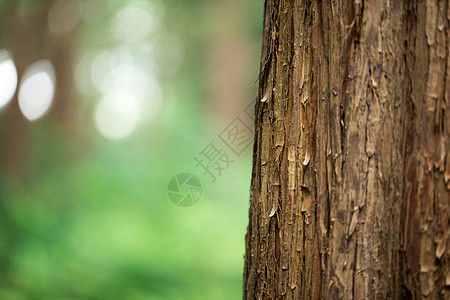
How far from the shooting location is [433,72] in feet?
3.69

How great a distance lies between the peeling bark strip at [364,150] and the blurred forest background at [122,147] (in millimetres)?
273

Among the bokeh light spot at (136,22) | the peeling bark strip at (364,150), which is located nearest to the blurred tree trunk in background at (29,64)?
the bokeh light spot at (136,22)

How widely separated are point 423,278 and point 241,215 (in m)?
6.34

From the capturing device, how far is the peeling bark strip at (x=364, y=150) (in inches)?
44.3

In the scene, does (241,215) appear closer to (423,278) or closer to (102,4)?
(423,278)

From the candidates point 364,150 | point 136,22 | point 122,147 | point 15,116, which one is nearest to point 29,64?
point 15,116

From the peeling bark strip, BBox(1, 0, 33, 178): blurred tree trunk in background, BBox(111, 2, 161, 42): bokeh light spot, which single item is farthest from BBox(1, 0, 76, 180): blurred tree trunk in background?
the peeling bark strip

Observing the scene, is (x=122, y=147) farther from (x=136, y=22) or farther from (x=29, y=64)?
(x=29, y=64)

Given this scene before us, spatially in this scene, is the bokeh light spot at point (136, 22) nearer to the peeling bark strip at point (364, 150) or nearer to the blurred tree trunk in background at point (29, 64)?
the blurred tree trunk in background at point (29, 64)

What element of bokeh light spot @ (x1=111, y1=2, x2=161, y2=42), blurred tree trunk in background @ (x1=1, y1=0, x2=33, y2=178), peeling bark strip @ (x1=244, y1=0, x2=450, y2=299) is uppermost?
bokeh light spot @ (x1=111, y1=2, x2=161, y2=42)

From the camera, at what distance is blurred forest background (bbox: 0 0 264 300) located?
4895 millimetres

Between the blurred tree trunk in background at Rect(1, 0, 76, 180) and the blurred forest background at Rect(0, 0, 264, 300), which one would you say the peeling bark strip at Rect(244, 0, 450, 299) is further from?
the blurred tree trunk in background at Rect(1, 0, 76, 180)

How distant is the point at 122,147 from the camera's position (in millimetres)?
12883

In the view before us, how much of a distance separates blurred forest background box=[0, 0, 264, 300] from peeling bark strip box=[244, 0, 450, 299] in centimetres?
27
